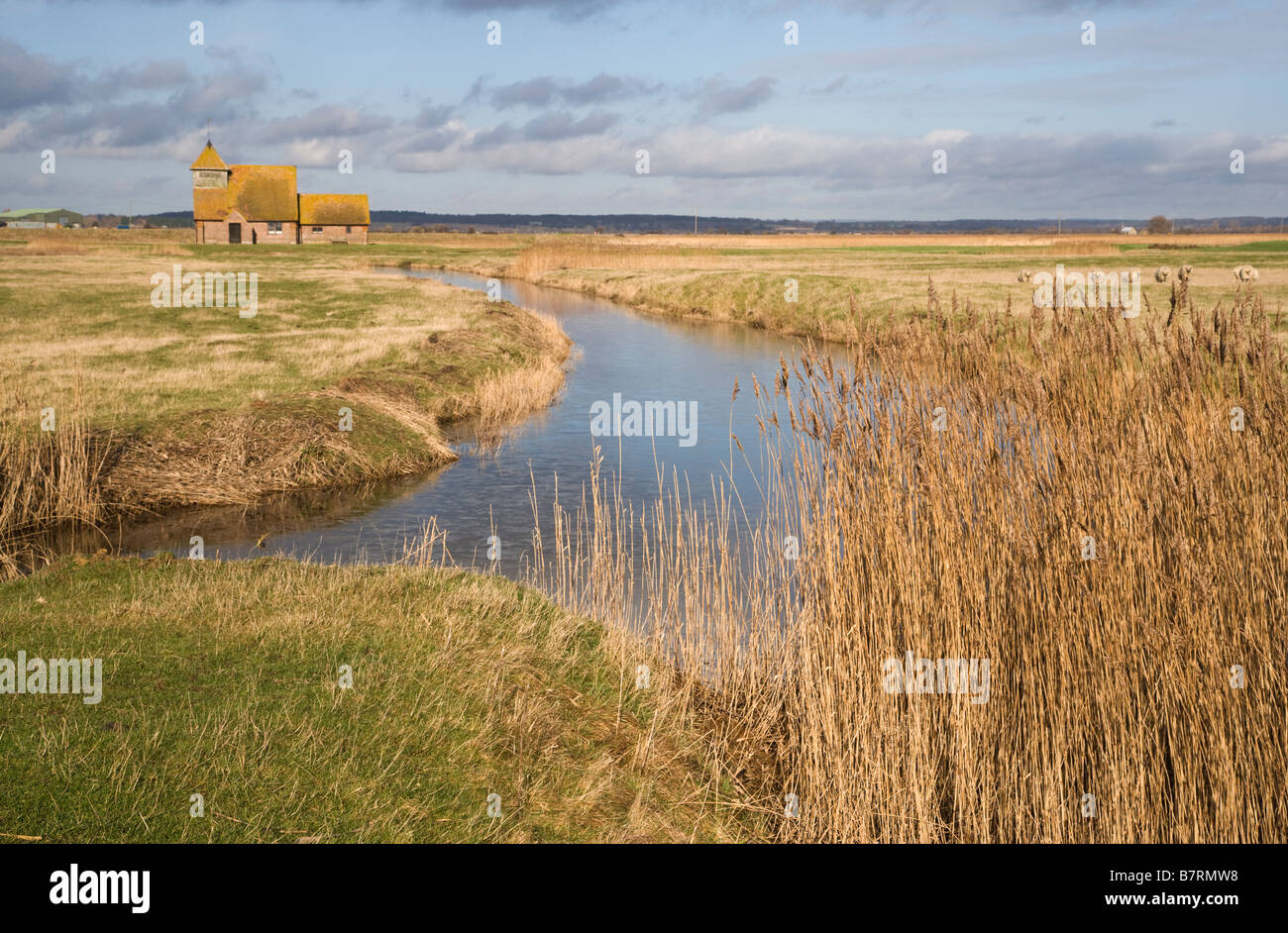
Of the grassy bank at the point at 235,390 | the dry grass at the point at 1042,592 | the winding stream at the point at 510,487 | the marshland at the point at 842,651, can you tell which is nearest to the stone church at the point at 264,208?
the grassy bank at the point at 235,390

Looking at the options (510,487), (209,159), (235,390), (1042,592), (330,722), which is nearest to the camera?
(1042,592)

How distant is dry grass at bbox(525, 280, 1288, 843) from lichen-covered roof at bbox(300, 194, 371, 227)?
9069 cm

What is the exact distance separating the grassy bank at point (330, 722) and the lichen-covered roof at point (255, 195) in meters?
84.3

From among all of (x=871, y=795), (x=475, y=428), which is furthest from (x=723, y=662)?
(x=475, y=428)

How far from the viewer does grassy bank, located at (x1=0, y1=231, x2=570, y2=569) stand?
537 inches

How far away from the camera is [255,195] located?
283 feet

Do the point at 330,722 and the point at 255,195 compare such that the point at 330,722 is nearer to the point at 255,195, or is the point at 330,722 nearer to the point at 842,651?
the point at 842,651

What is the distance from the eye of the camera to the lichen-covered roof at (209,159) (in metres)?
84.2

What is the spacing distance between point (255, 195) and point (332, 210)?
22.3 ft

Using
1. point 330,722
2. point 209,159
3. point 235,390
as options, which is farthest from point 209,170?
point 330,722

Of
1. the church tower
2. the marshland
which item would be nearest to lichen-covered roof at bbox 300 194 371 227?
Result: the church tower

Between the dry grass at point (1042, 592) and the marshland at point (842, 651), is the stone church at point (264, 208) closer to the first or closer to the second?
the marshland at point (842, 651)
